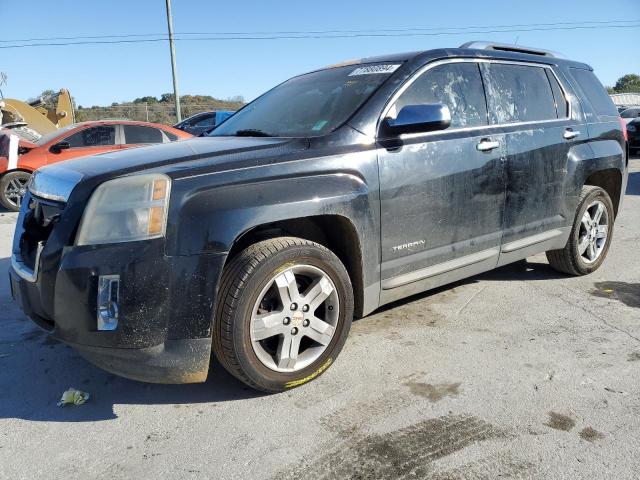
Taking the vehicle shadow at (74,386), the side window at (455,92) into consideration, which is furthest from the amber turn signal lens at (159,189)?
the side window at (455,92)

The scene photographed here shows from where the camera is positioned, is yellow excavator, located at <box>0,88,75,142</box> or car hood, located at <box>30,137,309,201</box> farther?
yellow excavator, located at <box>0,88,75,142</box>

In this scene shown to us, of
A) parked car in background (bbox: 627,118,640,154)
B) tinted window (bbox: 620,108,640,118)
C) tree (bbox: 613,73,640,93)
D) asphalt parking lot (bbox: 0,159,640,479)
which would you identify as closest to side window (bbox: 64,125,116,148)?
asphalt parking lot (bbox: 0,159,640,479)

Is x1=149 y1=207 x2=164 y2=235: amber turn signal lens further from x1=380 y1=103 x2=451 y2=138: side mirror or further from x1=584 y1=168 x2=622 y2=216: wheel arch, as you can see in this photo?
x1=584 y1=168 x2=622 y2=216: wheel arch

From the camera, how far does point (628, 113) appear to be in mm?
20531

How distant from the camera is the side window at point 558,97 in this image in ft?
14.0

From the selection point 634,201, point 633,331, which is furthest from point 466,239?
point 634,201

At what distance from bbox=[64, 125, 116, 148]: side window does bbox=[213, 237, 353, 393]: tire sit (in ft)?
25.1

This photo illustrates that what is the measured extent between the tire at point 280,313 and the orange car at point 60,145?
677cm

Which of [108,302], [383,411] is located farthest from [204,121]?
[383,411]

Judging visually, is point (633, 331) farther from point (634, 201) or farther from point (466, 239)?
point (634, 201)

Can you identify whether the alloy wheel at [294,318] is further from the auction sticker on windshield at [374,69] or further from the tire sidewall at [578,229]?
the tire sidewall at [578,229]

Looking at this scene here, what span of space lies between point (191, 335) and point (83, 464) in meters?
0.69

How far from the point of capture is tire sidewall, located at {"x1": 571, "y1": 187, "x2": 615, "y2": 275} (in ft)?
14.6

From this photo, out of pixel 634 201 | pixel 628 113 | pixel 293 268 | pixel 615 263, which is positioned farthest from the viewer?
pixel 628 113
